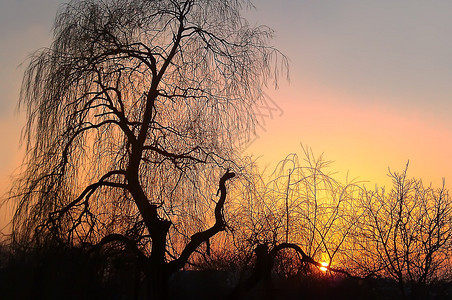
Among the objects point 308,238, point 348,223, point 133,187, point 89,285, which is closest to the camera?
point 89,285

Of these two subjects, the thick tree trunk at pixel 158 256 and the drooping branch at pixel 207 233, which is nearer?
the thick tree trunk at pixel 158 256

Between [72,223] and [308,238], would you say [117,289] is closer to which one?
[72,223]

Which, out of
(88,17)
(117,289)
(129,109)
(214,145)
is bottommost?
(117,289)

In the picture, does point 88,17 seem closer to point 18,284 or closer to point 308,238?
point 18,284

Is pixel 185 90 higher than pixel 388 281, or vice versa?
pixel 185 90

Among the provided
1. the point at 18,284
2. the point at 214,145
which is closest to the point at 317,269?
the point at 214,145

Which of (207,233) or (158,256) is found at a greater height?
(207,233)

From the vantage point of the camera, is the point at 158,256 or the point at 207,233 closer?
the point at 158,256

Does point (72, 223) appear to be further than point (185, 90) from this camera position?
No

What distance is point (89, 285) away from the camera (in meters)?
6.28

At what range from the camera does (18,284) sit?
6.41 meters

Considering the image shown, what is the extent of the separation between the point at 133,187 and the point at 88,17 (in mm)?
2805

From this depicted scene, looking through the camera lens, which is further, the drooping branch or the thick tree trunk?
the drooping branch

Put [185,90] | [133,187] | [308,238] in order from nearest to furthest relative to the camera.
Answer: [133,187]
[185,90]
[308,238]
